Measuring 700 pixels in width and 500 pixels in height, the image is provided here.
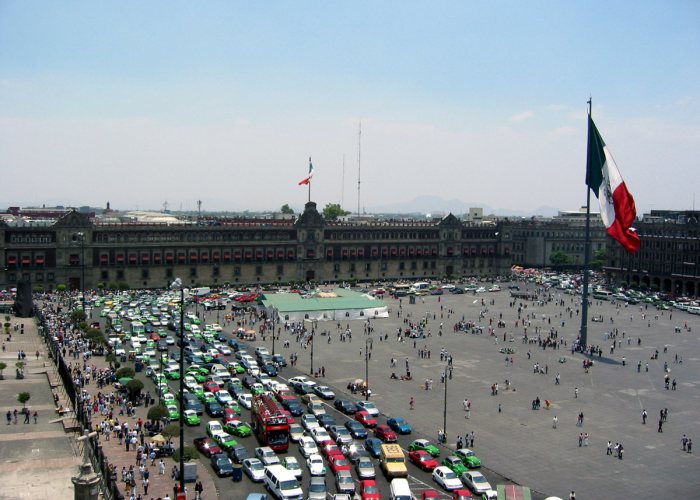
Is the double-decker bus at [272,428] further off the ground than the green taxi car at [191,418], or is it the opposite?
the double-decker bus at [272,428]

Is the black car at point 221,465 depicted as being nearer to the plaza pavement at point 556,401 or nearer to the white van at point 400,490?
the white van at point 400,490

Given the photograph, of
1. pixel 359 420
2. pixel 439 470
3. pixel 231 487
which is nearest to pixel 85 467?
pixel 231 487

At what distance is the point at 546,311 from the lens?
86.3 m

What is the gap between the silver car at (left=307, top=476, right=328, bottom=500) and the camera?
2817 centimetres

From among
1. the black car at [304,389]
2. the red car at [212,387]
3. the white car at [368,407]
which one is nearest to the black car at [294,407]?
the black car at [304,389]

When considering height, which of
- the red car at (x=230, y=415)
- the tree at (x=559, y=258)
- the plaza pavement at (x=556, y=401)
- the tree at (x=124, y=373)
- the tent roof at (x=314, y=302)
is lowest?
the plaza pavement at (x=556, y=401)

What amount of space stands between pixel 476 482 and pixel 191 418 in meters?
17.5

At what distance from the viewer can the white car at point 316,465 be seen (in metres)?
31.0

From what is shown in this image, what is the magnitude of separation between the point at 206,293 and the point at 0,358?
39.2 meters

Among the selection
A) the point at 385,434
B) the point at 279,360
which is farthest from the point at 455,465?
the point at 279,360

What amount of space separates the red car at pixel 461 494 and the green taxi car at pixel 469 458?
3.42 meters

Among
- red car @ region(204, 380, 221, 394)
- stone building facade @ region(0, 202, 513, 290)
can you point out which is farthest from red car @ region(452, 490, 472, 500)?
stone building facade @ region(0, 202, 513, 290)

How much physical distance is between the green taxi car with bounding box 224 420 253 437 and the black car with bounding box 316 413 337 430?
4189mm

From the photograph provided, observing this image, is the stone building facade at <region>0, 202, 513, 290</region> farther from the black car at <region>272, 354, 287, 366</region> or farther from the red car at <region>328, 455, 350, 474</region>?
Answer: the red car at <region>328, 455, 350, 474</region>
